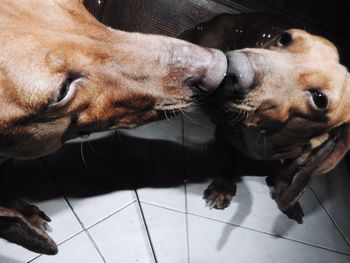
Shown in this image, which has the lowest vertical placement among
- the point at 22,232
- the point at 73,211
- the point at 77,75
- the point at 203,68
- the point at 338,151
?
the point at 73,211

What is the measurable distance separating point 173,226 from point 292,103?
155 centimetres

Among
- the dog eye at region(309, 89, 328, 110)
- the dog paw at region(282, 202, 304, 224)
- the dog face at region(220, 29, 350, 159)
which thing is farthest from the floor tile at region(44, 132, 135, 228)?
the dog eye at region(309, 89, 328, 110)

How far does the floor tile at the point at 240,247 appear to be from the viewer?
3.42m

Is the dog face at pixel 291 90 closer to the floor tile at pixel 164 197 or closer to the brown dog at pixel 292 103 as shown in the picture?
the brown dog at pixel 292 103

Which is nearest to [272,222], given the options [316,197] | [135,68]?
[316,197]

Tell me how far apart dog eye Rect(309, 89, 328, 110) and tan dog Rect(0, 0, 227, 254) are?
3.88 feet

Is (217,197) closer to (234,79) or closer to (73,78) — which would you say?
(234,79)

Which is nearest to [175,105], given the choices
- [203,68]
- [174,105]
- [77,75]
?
[174,105]

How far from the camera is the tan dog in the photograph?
178cm

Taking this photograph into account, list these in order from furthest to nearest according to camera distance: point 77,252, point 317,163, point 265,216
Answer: point 265,216, point 317,163, point 77,252

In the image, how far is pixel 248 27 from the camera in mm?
4156

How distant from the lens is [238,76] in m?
2.54

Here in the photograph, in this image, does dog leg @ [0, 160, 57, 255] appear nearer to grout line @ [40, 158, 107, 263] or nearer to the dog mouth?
grout line @ [40, 158, 107, 263]

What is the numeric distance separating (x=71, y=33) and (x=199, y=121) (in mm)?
2586
